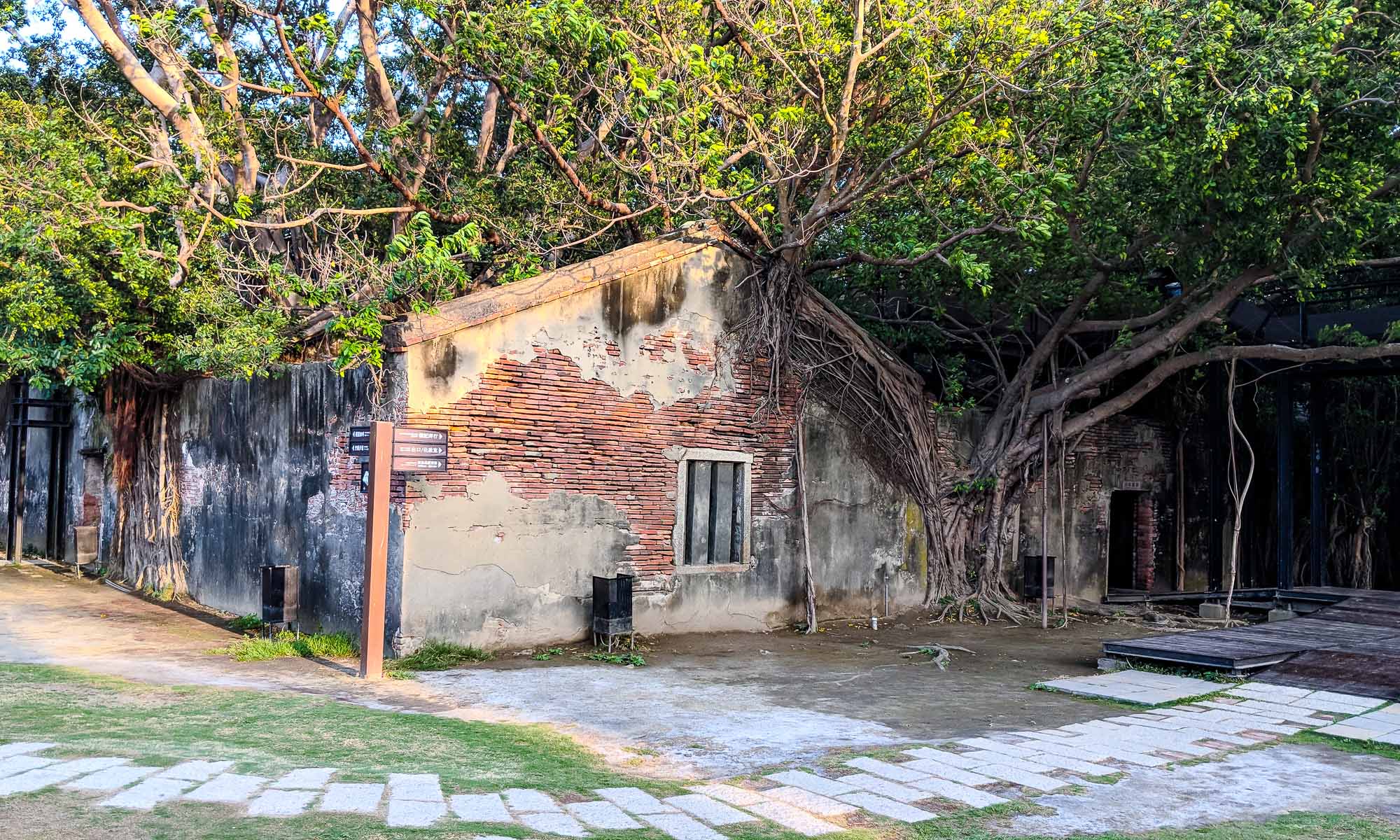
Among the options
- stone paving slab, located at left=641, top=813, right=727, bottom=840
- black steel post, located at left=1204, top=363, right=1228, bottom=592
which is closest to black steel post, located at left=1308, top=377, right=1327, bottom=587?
black steel post, located at left=1204, top=363, right=1228, bottom=592

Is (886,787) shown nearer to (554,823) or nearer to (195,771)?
(554,823)

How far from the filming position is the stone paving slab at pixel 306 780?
16.9ft

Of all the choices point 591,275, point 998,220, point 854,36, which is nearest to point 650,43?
point 854,36

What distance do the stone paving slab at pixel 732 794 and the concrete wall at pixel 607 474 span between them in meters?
4.50

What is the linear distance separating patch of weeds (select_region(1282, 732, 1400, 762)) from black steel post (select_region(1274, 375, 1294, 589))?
27.0ft

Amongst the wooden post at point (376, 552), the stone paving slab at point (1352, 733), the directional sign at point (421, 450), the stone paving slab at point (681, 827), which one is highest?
the directional sign at point (421, 450)

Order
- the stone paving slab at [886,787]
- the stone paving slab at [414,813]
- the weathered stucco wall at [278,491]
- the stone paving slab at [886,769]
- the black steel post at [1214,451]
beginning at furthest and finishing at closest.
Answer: the black steel post at [1214,451], the weathered stucco wall at [278,491], the stone paving slab at [886,769], the stone paving slab at [886,787], the stone paving slab at [414,813]

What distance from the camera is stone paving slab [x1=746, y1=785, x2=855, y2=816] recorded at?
5340 millimetres

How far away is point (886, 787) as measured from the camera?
5.76 meters

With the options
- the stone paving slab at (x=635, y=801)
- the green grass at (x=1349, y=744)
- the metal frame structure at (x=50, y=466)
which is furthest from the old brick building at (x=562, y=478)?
the green grass at (x=1349, y=744)

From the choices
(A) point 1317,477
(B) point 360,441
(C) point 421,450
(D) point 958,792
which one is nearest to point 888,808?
(D) point 958,792

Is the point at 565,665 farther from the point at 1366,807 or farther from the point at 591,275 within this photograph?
the point at 1366,807

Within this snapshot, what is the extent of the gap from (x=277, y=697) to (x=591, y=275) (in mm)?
4836

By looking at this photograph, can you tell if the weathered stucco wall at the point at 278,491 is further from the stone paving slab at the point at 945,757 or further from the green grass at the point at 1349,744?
the green grass at the point at 1349,744
